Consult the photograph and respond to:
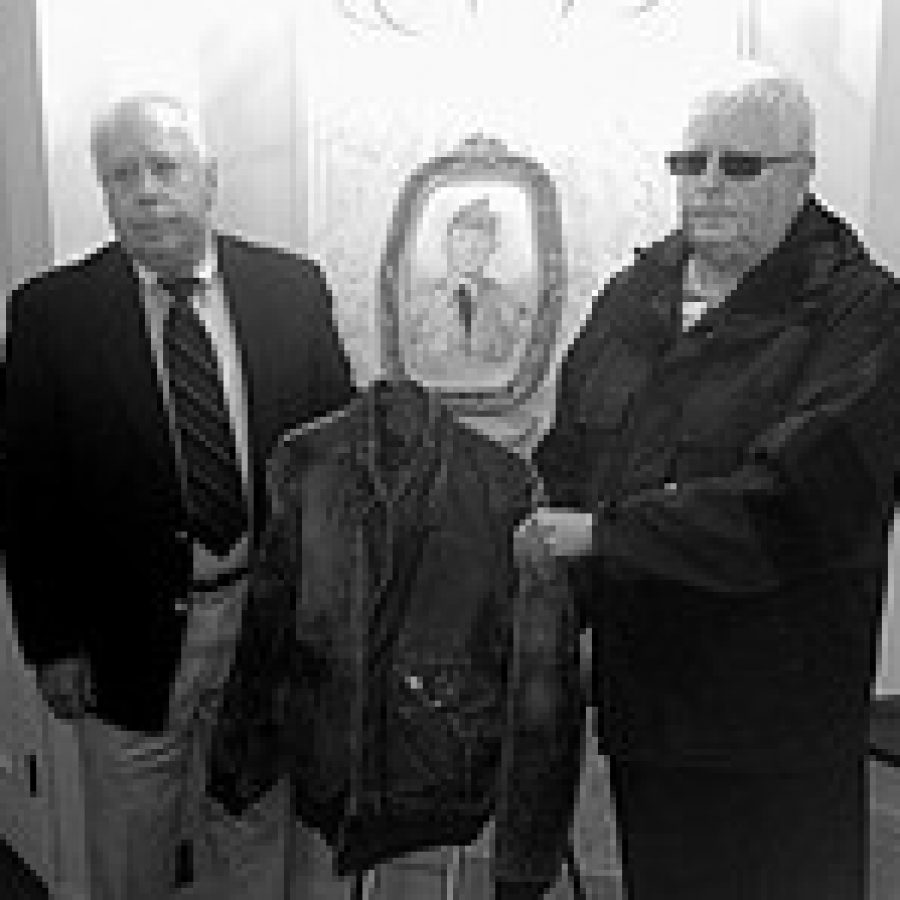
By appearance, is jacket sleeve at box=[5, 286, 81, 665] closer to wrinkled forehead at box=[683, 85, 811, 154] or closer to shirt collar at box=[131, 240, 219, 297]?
shirt collar at box=[131, 240, 219, 297]

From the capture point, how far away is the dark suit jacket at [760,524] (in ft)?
5.28

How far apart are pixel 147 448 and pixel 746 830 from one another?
1017 millimetres

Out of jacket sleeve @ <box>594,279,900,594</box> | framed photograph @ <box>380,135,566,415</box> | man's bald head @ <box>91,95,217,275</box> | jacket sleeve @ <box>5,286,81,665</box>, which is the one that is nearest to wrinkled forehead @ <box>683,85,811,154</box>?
jacket sleeve @ <box>594,279,900,594</box>

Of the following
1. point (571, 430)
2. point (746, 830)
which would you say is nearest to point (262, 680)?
point (571, 430)

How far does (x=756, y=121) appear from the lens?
169 cm

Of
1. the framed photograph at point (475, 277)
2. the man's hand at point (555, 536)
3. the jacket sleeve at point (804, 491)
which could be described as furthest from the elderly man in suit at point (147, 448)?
the jacket sleeve at point (804, 491)

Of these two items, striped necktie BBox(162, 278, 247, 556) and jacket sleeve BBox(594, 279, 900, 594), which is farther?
striped necktie BBox(162, 278, 247, 556)

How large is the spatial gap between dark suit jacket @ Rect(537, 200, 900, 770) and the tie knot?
70 cm

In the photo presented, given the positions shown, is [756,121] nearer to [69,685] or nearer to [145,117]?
[145,117]

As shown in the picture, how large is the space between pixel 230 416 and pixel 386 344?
1.55 feet

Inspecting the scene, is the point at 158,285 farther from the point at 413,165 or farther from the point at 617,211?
the point at 617,211

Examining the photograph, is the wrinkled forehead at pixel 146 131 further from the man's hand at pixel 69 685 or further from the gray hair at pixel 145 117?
the man's hand at pixel 69 685

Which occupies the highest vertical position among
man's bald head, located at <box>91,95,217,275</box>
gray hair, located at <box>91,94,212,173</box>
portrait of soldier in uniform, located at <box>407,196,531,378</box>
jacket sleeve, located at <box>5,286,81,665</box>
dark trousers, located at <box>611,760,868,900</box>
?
gray hair, located at <box>91,94,212,173</box>

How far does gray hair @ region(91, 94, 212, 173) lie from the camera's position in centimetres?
192
